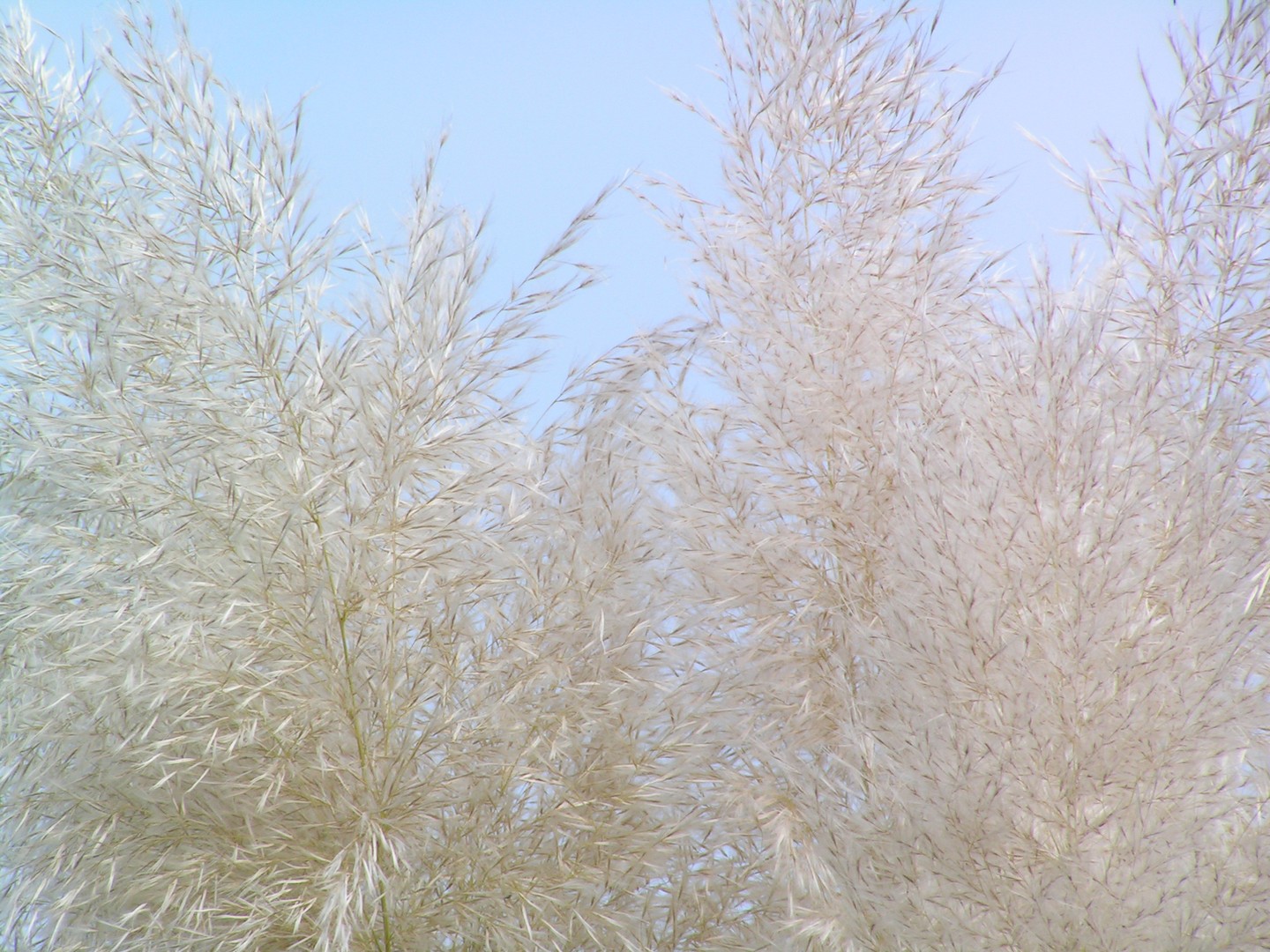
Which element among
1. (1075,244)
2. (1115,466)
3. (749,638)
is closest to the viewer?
(1115,466)

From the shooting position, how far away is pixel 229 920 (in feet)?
5.68

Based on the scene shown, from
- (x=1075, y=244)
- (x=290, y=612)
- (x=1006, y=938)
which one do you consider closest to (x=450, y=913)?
(x=290, y=612)

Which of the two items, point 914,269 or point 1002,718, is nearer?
point 1002,718

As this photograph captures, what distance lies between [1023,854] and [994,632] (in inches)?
11.1

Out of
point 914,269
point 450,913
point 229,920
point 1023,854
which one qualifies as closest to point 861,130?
point 914,269

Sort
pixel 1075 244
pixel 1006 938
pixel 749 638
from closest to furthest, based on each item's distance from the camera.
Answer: pixel 1006 938 < pixel 749 638 < pixel 1075 244

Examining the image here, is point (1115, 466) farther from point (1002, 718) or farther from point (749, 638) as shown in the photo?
point (749, 638)

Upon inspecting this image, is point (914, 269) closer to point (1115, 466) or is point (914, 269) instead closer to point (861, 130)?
point (861, 130)

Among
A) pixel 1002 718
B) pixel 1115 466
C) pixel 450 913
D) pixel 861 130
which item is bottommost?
pixel 450 913

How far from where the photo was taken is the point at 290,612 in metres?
1.69

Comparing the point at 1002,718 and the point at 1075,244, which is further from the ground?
the point at 1075,244

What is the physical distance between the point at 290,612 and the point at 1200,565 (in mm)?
1235

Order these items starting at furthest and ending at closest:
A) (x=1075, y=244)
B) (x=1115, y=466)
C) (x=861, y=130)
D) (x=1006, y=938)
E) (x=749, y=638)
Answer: (x=1075, y=244) → (x=861, y=130) → (x=749, y=638) → (x=1115, y=466) → (x=1006, y=938)

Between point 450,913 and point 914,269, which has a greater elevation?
point 914,269
